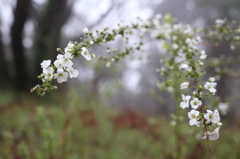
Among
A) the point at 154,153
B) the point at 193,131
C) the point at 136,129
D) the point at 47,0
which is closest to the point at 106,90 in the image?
the point at 193,131

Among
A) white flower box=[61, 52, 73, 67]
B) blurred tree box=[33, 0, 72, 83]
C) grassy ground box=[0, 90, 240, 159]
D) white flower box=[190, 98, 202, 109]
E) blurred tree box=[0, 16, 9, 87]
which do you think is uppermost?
blurred tree box=[33, 0, 72, 83]

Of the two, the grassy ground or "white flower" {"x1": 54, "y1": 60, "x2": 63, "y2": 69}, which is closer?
"white flower" {"x1": 54, "y1": 60, "x2": 63, "y2": 69}

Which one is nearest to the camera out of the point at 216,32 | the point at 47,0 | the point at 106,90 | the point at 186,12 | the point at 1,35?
the point at 216,32

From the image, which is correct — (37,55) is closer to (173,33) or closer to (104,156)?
(104,156)

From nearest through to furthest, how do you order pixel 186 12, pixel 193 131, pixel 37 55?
pixel 193 131
pixel 37 55
pixel 186 12

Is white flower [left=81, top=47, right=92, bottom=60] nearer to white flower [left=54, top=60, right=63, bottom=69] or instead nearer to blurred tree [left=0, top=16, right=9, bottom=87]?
white flower [left=54, top=60, right=63, bottom=69]

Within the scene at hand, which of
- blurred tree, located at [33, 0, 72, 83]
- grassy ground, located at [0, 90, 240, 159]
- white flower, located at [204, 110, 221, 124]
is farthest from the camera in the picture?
blurred tree, located at [33, 0, 72, 83]

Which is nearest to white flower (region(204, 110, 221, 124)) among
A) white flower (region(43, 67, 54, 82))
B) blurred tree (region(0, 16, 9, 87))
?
white flower (region(43, 67, 54, 82))
